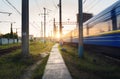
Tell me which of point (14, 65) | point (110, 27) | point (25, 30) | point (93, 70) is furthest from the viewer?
point (25, 30)

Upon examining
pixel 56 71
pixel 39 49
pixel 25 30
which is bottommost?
pixel 39 49

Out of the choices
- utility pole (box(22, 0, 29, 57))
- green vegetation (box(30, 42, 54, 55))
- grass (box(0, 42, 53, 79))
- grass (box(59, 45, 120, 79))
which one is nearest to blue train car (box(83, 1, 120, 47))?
grass (box(59, 45, 120, 79))

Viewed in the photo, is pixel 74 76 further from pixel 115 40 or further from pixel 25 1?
pixel 25 1

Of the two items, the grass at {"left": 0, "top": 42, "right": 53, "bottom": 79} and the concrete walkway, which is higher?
the concrete walkway

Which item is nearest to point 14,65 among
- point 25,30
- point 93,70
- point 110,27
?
point 93,70

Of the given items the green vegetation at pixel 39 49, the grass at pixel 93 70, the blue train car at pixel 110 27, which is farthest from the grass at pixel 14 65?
the green vegetation at pixel 39 49

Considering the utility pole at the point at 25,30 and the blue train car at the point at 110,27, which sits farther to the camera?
the utility pole at the point at 25,30

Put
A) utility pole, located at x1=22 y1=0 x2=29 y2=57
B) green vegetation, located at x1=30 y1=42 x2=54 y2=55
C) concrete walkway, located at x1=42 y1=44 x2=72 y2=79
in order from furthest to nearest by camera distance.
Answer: green vegetation, located at x1=30 y1=42 x2=54 y2=55
utility pole, located at x1=22 y1=0 x2=29 y2=57
concrete walkway, located at x1=42 y1=44 x2=72 y2=79

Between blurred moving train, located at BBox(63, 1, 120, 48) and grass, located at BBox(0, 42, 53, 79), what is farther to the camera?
blurred moving train, located at BBox(63, 1, 120, 48)

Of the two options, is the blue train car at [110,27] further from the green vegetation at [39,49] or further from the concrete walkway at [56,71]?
the green vegetation at [39,49]

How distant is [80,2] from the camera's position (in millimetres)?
15898

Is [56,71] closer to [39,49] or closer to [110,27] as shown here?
[110,27]

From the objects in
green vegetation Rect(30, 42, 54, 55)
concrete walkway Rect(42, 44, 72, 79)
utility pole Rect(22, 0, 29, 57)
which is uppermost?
utility pole Rect(22, 0, 29, 57)

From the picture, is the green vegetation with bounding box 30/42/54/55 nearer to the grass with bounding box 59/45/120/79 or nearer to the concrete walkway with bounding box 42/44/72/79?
the concrete walkway with bounding box 42/44/72/79
